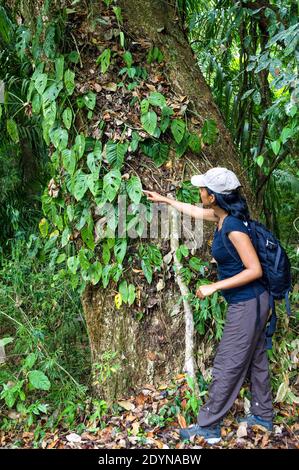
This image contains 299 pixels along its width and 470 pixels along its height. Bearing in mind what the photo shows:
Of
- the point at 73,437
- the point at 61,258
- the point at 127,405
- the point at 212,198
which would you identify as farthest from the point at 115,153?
the point at 73,437

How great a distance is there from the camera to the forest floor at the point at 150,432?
3105 mm

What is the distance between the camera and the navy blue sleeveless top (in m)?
2.82

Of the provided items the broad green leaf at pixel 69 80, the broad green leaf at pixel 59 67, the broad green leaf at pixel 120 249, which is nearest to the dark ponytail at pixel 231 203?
the broad green leaf at pixel 120 249

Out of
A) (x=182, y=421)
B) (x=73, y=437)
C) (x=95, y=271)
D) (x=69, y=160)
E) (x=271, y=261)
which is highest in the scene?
(x=69, y=160)

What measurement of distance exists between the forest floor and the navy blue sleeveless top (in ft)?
2.74

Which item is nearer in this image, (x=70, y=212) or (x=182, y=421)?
(x=182, y=421)

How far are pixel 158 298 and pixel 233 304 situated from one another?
2.14 ft

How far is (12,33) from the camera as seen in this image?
13.6ft

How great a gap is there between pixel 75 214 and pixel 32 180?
2604mm

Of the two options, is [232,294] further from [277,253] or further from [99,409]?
[99,409]

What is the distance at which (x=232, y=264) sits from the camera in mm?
2898

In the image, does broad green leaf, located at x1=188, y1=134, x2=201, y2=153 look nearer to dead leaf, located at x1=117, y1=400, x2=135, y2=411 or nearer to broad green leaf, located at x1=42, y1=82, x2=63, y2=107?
broad green leaf, located at x1=42, y1=82, x2=63, y2=107

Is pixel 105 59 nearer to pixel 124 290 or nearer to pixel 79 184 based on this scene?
pixel 79 184

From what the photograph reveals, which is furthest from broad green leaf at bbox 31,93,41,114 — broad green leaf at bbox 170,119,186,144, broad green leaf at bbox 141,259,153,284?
broad green leaf at bbox 141,259,153,284
